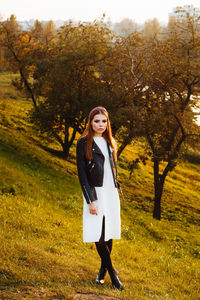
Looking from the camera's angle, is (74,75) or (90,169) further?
(74,75)

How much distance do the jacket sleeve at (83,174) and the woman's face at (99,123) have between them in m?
0.33

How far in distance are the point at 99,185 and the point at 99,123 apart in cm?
111

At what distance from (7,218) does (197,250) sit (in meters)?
8.42

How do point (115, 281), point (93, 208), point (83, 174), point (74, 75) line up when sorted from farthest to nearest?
point (74, 75), point (115, 281), point (83, 174), point (93, 208)

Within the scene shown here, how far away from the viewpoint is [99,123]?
5762mm

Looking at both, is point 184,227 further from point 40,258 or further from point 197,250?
point 40,258

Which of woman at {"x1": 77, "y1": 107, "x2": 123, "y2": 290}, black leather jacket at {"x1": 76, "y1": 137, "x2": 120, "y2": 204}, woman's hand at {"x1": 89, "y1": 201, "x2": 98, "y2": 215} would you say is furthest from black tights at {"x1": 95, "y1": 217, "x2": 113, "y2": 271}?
black leather jacket at {"x1": 76, "y1": 137, "x2": 120, "y2": 204}

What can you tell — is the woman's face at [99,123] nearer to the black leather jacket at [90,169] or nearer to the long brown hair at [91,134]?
the long brown hair at [91,134]

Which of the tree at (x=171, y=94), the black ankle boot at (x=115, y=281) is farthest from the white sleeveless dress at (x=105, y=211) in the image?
the tree at (x=171, y=94)

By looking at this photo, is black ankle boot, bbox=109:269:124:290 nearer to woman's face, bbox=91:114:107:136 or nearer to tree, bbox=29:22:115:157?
woman's face, bbox=91:114:107:136

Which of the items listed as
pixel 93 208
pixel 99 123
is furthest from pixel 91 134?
pixel 93 208

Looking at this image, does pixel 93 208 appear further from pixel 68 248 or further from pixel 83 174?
pixel 68 248

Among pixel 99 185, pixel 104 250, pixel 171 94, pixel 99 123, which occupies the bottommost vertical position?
pixel 104 250

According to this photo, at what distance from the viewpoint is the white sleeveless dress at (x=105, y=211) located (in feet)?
18.2
